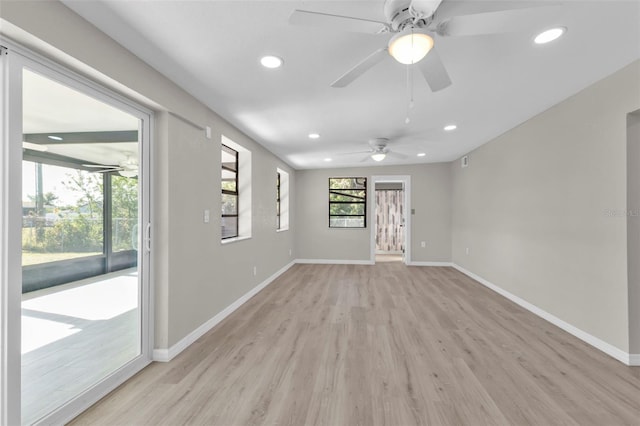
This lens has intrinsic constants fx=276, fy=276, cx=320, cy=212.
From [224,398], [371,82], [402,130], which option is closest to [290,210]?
[402,130]

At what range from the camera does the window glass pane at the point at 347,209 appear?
22.7 feet

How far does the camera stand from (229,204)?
155 inches

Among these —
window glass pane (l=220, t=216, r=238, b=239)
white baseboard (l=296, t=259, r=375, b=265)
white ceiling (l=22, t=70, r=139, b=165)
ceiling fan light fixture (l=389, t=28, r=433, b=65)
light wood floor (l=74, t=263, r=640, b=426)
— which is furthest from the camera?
white baseboard (l=296, t=259, r=375, b=265)

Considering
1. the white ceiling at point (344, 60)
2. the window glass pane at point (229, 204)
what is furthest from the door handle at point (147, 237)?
the window glass pane at point (229, 204)

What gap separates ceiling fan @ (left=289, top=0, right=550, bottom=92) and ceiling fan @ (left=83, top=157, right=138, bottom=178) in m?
1.70

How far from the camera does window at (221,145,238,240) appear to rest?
3.77m

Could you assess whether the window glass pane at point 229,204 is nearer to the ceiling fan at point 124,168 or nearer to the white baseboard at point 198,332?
the white baseboard at point 198,332

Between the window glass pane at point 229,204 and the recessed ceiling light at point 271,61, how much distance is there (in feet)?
6.74

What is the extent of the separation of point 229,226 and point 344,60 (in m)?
2.69

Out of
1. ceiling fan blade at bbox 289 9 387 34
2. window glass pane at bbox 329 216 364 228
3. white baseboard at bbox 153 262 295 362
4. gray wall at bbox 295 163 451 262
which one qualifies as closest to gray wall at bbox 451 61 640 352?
gray wall at bbox 295 163 451 262

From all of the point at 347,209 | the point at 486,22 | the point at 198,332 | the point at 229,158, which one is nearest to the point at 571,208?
the point at 486,22

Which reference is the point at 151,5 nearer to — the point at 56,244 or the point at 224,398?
the point at 56,244

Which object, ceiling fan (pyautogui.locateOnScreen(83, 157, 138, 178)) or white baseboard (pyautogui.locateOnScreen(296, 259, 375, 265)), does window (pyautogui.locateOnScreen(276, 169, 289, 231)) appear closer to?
white baseboard (pyautogui.locateOnScreen(296, 259, 375, 265))

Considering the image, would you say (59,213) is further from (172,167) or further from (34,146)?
(172,167)
